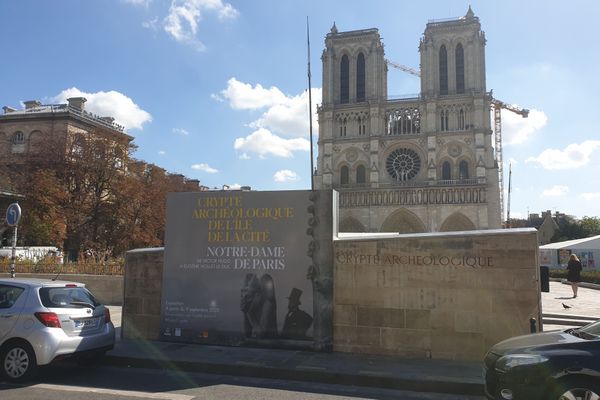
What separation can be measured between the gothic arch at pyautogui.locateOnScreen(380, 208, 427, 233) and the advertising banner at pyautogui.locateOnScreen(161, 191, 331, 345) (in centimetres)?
4782

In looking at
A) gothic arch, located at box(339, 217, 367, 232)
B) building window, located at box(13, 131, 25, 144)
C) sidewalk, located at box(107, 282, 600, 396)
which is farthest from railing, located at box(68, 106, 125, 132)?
sidewalk, located at box(107, 282, 600, 396)

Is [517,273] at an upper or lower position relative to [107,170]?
lower

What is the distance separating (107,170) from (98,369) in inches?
979

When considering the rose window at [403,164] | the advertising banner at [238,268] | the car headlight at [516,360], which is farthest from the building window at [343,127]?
the car headlight at [516,360]

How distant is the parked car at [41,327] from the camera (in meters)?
6.20

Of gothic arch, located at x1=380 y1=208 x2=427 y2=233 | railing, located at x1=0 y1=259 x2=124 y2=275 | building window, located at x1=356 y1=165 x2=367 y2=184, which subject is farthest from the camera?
building window, located at x1=356 y1=165 x2=367 y2=184

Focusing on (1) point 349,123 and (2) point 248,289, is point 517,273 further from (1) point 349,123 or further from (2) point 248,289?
(1) point 349,123

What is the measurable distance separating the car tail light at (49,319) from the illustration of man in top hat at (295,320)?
3.55 meters

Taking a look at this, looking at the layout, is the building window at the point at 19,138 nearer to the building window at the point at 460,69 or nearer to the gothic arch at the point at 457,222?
the gothic arch at the point at 457,222

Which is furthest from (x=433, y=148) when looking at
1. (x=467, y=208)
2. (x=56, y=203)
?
(x=56, y=203)

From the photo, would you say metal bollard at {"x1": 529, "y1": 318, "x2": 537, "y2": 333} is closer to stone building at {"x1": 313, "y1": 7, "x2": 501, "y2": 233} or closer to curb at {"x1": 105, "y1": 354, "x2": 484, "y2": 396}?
curb at {"x1": 105, "y1": 354, "x2": 484, "y2": 396}

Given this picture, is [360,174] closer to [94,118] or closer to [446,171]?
[446,171]

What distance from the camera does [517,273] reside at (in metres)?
7.18

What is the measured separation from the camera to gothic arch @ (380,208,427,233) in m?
54.7
